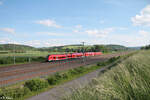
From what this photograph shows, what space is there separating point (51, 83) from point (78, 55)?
36.2 m

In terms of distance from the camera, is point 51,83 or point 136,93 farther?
point 51,83

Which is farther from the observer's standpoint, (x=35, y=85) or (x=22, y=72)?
(x=22, y=72)

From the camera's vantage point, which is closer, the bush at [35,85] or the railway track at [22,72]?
the bush at [35,85]

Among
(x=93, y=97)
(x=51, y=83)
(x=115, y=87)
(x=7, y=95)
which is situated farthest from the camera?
(x=51, y=83)

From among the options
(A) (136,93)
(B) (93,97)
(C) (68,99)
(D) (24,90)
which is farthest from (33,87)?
(A) (136,93)

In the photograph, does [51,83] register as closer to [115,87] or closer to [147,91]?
[115,87]

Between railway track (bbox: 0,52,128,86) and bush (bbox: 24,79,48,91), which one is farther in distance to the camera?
railway track (bbox: 0,52,128,86)

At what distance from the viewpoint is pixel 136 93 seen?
3.07 meters

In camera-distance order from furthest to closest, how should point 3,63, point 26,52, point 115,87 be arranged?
point 26,52
point 3,63
point 115,87

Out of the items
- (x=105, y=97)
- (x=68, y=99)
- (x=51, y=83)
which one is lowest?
(x=51, y=83)

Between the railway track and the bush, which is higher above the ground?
the bush

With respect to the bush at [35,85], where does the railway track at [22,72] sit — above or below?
below

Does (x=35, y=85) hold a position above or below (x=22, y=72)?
above

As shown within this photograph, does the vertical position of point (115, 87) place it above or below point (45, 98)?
above
